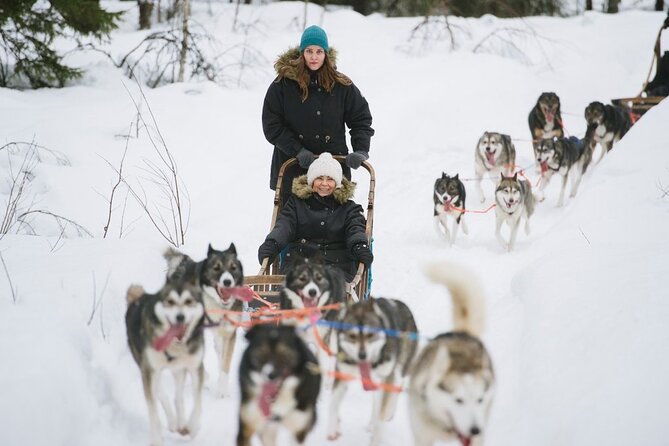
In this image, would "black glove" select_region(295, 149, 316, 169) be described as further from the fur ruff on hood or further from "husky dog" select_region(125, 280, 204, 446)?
"husky dog" select_region(125, 280, 204, 446)

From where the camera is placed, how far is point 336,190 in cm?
379

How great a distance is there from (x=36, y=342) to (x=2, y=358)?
0.50 feet

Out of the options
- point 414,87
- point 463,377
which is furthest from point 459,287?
point 414,87

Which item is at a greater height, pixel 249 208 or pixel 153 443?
pixel 249 208

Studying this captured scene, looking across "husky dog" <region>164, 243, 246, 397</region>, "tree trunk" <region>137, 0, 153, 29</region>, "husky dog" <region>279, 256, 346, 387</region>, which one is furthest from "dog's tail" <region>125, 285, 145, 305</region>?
"tree trunk" <region>137, 0, 153, 29</region>

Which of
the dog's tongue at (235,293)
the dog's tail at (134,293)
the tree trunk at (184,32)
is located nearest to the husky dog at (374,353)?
the dog's tongue at (235,293)

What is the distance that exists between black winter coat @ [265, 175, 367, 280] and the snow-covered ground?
2.56ft

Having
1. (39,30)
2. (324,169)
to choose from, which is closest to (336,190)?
(324,169)

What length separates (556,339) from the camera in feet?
9.07

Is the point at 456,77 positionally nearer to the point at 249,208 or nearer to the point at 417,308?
the point at 249,208

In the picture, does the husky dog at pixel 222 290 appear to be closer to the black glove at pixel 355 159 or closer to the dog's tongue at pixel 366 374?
the dog's tongue at pixel 366 374

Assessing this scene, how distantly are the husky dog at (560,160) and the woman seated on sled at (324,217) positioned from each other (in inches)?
155

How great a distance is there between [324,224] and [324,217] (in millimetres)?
47

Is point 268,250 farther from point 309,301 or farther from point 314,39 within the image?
point 314,39
